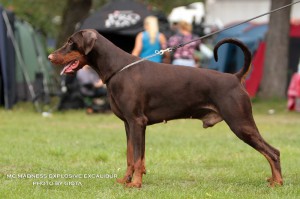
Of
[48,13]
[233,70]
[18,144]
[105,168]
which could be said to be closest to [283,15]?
[233,70]

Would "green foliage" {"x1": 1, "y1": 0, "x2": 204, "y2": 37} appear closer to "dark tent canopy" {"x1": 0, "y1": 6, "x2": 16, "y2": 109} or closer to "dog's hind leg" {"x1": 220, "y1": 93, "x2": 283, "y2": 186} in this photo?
"dark tent canopy" {"x1": 0, "y1": 6, "x2": 16, "y2": 109}

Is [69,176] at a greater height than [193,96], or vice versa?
[193,96]

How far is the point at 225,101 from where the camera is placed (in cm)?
686

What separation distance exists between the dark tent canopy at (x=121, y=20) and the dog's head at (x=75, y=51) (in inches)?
350

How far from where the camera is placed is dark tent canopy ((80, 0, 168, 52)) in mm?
16031

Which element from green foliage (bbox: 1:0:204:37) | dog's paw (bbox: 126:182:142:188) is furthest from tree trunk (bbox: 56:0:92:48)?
dog's paw (bbox: 126:182:142:188)

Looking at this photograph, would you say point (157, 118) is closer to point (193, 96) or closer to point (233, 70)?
point (193, 96)

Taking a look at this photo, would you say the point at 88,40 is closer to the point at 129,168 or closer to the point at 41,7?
the point at 129,168

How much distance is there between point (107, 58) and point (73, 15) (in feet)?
48.4

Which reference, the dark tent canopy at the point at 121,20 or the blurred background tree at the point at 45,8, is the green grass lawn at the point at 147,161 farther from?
the blurred background tree at the point at 45,8

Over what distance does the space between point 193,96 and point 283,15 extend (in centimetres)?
1153

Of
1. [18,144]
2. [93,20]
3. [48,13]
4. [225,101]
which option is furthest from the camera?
[48,13]

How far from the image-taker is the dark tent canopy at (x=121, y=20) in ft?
52.6

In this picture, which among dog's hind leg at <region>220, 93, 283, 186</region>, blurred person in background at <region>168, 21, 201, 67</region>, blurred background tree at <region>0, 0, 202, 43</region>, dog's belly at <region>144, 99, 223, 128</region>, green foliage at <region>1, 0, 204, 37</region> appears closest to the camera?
dog's hind leg at <region>220, 93, 283, 186</region>
